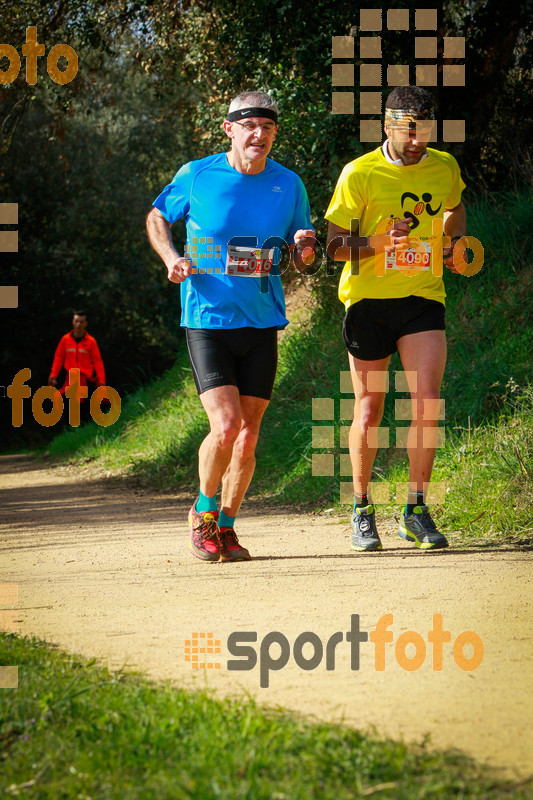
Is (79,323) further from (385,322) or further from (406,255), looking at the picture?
(406,255)

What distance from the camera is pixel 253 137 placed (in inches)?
203

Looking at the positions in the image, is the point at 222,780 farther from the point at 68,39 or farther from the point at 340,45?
the point at 68,39

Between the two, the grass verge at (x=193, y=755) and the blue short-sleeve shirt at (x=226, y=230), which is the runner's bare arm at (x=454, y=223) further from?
the grass verge at (x=193, y=755)

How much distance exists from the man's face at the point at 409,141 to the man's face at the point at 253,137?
25.2 inches

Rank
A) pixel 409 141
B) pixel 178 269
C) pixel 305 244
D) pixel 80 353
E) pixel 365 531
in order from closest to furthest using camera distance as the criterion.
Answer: pixel 178 269 < pixel 305 244 < pixel 409 141 < pixel 365 531 < pixel 80 353

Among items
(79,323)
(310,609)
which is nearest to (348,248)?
(310,609)

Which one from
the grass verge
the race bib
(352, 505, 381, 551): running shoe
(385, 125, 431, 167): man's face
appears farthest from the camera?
(352, 505, 381, 551): running shoe

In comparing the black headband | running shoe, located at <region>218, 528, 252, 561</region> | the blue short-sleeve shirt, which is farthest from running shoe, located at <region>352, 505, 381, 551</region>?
the black headband

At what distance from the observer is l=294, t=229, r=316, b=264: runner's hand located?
5082 millimetres

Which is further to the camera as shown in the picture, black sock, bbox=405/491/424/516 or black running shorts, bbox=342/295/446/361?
black sock, bbox=405/491/424/516

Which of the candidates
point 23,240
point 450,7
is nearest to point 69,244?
point 23,240

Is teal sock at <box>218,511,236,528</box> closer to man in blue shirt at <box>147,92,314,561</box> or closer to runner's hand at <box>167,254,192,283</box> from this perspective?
man in blue shirt at <box>147,92,314,561</box>

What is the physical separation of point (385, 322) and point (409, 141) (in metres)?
0.97

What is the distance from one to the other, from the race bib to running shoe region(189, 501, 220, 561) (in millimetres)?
1301
